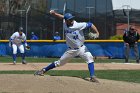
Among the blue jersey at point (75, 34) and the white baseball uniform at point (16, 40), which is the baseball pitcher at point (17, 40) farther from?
the blue jersey at point (75, 34)

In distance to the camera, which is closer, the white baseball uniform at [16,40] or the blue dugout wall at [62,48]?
the white baseball uniform at [16,40]

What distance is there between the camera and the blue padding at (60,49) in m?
28.4

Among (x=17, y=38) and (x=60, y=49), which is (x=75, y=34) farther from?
(x=60, y=49)

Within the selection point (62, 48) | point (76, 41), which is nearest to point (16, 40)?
point (62, 48)

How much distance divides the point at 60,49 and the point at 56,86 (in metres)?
17.9

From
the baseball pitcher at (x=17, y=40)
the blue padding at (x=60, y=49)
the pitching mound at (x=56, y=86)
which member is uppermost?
the baseball pitcher at (x=17, y=40)

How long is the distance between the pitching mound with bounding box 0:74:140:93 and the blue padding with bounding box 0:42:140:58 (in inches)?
648

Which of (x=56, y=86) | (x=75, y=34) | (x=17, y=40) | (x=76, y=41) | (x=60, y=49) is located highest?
(x=75, y=34)

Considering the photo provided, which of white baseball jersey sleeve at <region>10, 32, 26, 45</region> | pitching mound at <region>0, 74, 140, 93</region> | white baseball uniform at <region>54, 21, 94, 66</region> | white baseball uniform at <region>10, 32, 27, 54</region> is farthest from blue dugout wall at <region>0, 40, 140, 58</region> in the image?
pitching mound at <region>0, 74, 140, 93</region>

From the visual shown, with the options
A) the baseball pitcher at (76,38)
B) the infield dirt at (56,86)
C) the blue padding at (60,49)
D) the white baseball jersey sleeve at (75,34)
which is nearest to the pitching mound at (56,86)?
the infield dirt at (56,86)

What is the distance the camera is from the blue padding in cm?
2839

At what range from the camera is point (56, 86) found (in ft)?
35.8

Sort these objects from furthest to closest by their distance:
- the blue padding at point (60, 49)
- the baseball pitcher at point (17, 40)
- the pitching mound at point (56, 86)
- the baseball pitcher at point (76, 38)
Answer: the blue padding at point (60, 49), the baseball pitcher at point (17, 40), the baseball pitcher at point (76, 38), the pitching mound at point (56, 86)

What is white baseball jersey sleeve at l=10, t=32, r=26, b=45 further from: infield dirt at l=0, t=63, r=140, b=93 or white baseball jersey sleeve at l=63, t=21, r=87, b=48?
infield dirt at l=0, t=63, r=140, b=93
